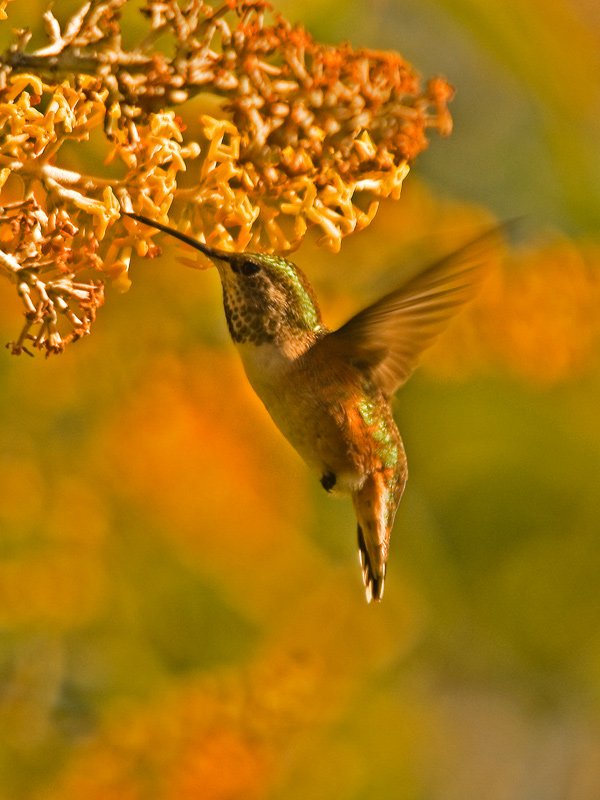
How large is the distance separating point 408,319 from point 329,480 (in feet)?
0.64

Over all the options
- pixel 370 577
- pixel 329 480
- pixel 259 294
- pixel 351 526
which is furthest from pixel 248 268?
pixel 351 526

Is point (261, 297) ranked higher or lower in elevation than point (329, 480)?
higher

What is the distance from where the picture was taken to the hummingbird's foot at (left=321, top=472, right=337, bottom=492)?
36.8 inches

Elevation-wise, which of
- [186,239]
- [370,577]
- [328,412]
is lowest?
[370,577]

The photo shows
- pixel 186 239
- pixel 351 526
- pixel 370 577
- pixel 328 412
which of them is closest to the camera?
pixel 186 239

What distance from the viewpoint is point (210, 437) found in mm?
1339

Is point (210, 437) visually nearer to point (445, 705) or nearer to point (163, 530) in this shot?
point (163, 530)

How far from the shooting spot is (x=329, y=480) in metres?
0.94

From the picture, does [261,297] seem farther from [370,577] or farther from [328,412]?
[370,577]

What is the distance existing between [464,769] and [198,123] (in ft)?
4.17

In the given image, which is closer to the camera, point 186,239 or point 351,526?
point 186,239

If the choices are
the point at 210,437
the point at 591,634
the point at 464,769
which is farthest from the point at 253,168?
the point at 464,769

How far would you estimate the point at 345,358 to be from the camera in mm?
901

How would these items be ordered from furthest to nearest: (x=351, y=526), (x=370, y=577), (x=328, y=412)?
(x=351, y=526), (x=370, y=577), (x=328, y=412)
